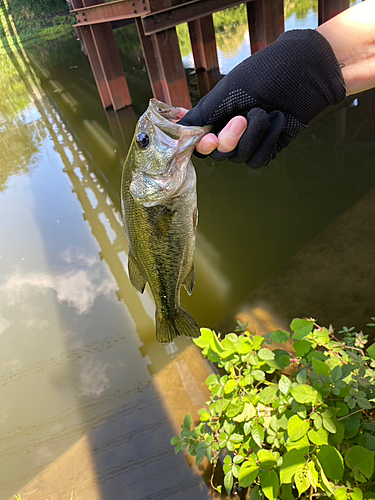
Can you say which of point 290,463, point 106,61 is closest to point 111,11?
point 106,61

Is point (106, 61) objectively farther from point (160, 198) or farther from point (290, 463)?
point (290, 463)

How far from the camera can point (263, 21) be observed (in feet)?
19.7

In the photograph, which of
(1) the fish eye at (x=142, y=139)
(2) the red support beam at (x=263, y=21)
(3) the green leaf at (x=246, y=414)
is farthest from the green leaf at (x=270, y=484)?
(2) the red support beam at (x=263, y=21)

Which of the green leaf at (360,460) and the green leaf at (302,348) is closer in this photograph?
the green leaf at (360,460)

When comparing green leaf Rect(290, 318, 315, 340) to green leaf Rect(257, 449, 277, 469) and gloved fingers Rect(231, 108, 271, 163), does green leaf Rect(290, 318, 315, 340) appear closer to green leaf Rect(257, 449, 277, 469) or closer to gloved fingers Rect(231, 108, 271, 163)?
green leaf Rect(257, 449, 277, 469)

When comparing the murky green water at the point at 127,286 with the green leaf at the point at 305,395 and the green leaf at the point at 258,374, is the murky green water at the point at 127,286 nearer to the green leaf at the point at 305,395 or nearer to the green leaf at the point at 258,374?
the green leaf at the point at 258,374

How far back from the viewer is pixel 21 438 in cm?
262

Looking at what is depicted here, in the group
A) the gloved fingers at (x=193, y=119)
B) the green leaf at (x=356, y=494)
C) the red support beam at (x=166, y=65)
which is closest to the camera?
the green leaf at (x=356, y=494)

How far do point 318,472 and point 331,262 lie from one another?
187 centimetres

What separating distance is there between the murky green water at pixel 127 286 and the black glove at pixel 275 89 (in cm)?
165

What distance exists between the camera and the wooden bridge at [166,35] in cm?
476

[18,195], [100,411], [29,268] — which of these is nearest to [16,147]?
[18,195]

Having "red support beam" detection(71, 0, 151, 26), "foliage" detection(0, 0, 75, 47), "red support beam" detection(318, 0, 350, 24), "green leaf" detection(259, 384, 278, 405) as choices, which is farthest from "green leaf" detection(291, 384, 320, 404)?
"foliage" detection(0, 0, 75, 47)

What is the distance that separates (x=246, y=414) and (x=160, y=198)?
110 cm
